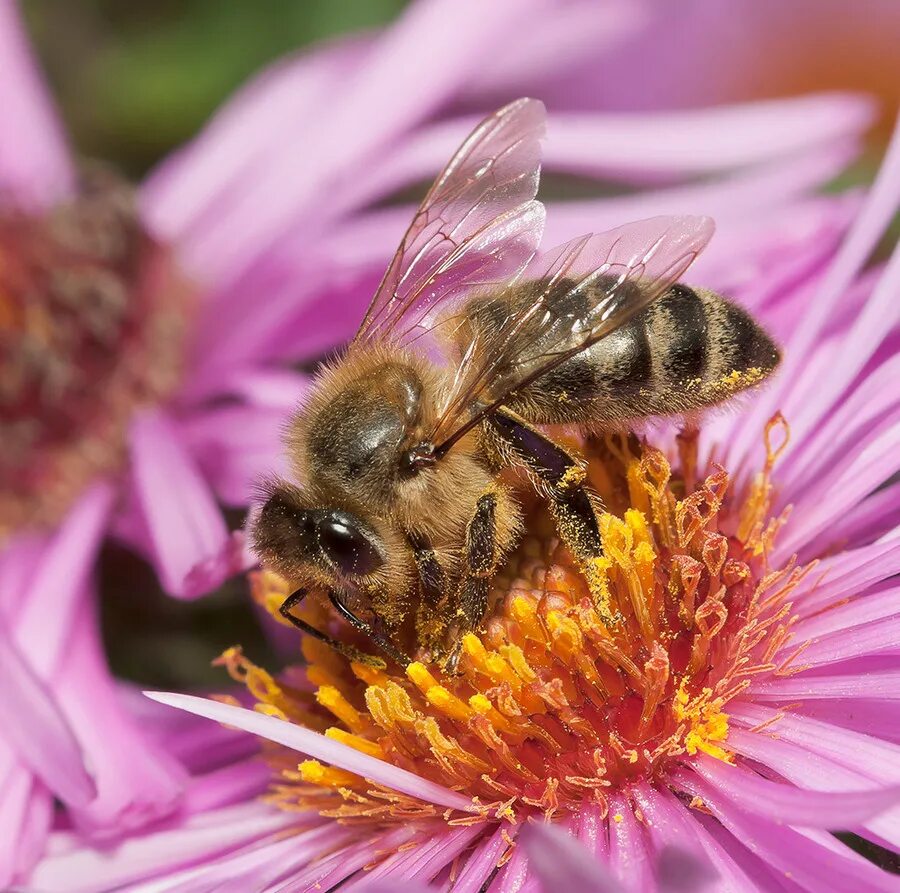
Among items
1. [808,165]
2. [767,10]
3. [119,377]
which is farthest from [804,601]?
[767,10]

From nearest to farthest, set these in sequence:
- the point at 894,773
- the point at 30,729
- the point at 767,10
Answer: the point at 894,773
the point at 30,729
the point at 767,10

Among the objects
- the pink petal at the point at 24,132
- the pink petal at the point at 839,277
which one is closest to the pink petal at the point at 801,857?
the pink petal at the point at 839,277

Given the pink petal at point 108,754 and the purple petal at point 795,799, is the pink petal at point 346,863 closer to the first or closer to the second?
the pink petal at point 108,754

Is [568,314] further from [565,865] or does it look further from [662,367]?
[565,865]

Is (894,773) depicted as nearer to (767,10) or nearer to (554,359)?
(554,359)

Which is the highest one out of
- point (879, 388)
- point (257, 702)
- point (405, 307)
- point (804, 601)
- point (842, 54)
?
point (405, 307)

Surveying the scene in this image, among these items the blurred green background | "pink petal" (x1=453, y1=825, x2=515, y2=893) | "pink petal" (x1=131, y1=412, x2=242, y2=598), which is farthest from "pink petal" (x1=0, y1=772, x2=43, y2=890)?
the blurred green background

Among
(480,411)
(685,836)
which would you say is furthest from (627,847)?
(480,411)

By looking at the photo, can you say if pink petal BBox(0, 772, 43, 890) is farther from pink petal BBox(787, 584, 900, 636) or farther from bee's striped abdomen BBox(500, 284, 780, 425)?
pink petal BBox(787, 584, 900, 636)

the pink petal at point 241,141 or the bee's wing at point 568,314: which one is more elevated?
the bee's wing at point 568,314
